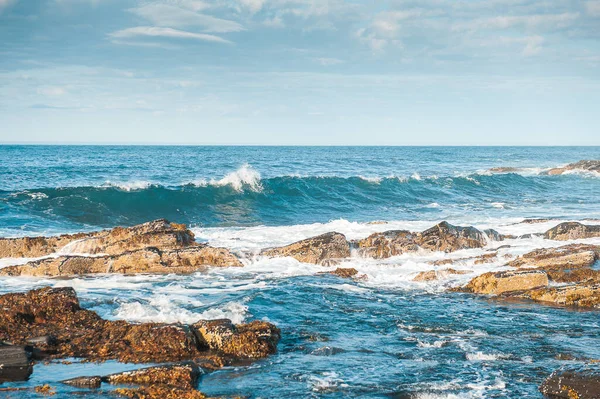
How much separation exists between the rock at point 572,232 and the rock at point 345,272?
948 cm

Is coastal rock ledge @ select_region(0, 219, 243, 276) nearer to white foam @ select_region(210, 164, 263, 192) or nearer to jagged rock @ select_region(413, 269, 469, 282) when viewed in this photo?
jagged rock @ select_region(413, 269, 469, 282)

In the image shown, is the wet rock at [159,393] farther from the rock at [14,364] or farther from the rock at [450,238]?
the rock at [450,238]

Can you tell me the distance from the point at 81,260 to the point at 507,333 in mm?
13180

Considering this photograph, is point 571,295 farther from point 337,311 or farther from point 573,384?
point 573,384

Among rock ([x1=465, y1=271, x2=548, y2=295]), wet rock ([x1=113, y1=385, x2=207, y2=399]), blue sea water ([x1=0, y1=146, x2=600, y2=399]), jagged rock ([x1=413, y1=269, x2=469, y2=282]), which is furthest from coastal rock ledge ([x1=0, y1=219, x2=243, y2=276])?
wet rock ([x1=113, y1=385, x2=207, y2=399])

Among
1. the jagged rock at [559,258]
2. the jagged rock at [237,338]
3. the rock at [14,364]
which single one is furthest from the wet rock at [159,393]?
the jagged rock at [559,258]

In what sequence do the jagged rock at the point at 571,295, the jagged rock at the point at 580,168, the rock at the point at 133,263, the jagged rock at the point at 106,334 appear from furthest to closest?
the jagged rock at the point at 580,168 → the rock at the point at 133,263 → the jagged rock at the point at 571,295 → the jagged rock at the point at 106,334

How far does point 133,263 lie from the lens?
1919 centimetres

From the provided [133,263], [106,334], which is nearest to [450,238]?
[133,263]

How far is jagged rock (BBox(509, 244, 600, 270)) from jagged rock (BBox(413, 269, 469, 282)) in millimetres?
1997

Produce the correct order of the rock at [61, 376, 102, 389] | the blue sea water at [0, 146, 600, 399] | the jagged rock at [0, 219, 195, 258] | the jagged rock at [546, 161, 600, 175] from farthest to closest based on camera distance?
the jagged rock at [546, 161, 600, 175], the jagged rock at [0, 219, 195, 258], the blue sea water at [0, 146, 600, 399], the rock at [61, 376, 102, 389]

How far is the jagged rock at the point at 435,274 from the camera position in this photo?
60.1 feet

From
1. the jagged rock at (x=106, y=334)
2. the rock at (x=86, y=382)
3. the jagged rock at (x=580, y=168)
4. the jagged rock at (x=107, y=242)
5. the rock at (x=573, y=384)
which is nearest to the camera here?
the rock at (x=573, y=384)

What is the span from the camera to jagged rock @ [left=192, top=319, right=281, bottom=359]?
11.1m
